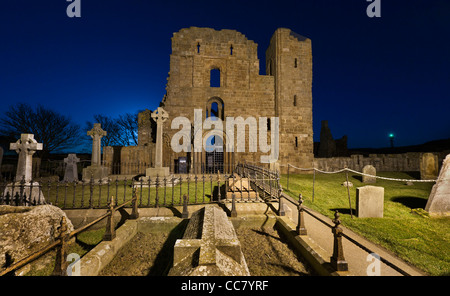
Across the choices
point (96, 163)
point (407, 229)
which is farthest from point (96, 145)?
point (407, 229)

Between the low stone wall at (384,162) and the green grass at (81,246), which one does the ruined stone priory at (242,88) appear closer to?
the low stone wall at (384,162)

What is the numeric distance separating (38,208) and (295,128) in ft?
56.2

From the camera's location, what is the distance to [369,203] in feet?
18.8

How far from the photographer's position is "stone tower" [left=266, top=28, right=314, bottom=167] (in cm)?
1720

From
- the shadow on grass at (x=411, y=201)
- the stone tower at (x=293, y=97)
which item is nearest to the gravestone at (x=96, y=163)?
the stone tower at (x=293, y=97)

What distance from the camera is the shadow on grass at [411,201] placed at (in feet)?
23.2

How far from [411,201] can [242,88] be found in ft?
45.0

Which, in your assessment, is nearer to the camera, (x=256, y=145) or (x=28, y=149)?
(x=28, y=149)

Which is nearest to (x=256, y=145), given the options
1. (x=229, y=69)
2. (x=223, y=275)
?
(x=229, y=69)

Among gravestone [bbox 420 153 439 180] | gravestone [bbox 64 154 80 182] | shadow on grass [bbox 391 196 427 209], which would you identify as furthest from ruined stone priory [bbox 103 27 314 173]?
shadow on grass [bbox 391 196 427 209]

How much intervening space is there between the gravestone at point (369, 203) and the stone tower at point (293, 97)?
11.4m

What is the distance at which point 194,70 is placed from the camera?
17.0 meters
